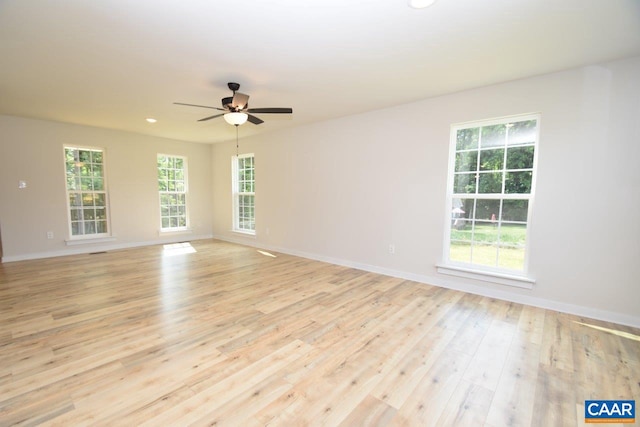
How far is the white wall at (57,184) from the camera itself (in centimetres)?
486

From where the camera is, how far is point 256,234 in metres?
6.51

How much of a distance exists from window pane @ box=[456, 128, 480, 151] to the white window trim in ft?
0.18

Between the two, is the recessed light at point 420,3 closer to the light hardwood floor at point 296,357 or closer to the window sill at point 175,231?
the light hardwood floor at point 296,357

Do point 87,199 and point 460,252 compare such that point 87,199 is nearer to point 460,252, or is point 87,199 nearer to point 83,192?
point 83,192

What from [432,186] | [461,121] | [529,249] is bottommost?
[529,249]

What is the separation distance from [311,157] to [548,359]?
4.28m

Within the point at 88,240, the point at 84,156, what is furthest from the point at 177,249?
the point at 84,156

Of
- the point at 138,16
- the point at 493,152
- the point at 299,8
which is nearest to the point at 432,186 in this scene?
the point at 493,152

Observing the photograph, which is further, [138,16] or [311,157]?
[311,157]

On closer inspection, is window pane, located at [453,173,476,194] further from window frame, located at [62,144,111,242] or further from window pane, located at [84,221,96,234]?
window pane, located at [84,221,96,234]

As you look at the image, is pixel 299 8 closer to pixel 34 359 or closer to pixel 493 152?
pixel 493 152

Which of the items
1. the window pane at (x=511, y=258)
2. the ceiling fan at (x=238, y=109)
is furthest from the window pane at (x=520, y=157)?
the ceiling fan at (x=238, y=109)

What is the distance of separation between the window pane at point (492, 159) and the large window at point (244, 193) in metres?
4.69

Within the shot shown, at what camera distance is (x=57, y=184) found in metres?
5.28
